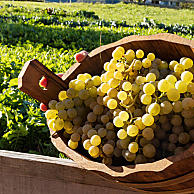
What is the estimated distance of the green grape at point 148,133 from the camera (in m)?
0.98

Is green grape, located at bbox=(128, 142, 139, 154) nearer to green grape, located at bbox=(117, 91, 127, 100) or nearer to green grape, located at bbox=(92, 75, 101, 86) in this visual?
green grape, located at bbox=(117, 91, 127, 100)

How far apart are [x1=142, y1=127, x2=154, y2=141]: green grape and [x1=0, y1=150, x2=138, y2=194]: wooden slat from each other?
539 millimetres

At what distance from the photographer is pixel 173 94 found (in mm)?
982

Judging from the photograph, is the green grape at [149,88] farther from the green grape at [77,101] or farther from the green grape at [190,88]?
the green grape at [77,101]

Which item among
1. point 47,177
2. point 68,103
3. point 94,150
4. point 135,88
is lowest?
point 47,177

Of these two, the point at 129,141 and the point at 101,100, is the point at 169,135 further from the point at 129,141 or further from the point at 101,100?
the point at 101,100

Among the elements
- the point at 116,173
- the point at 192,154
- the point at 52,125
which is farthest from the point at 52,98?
the point at 192,154

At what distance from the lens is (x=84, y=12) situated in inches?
529

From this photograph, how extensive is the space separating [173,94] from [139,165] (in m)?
0.25

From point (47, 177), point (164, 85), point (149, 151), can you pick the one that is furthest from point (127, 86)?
point (47, 177)

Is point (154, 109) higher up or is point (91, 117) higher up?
point (154, 109)

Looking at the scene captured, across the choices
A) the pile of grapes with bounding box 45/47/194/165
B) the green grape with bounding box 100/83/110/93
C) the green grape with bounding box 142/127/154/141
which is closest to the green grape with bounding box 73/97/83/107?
the pile of grapes with bounding box 45/47/194/165

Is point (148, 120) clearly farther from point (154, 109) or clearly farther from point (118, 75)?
point (118, 75)

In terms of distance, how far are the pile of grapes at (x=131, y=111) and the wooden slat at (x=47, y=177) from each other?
0.31 metres
